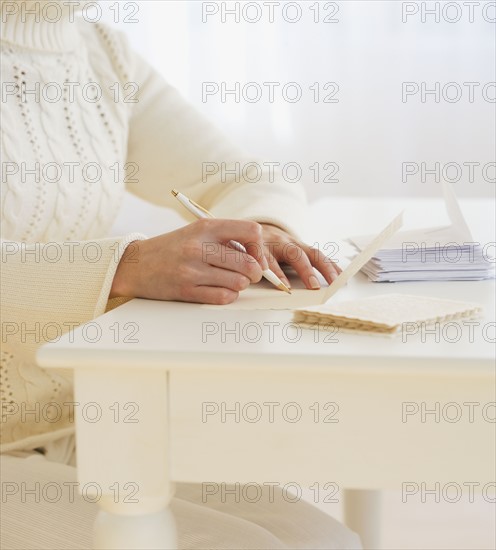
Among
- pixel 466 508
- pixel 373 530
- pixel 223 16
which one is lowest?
pixel 466 508

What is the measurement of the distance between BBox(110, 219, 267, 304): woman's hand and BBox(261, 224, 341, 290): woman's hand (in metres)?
0.08

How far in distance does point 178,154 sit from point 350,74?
4.42ft

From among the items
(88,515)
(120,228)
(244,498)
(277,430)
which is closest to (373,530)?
(244,498)

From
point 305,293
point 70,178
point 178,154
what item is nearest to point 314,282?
point 305,293

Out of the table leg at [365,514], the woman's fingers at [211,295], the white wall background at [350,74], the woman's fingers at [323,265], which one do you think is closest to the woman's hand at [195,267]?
the woman's fingers at [211,295]

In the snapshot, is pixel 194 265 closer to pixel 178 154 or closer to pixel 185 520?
pixel 185 520

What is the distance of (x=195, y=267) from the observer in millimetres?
780

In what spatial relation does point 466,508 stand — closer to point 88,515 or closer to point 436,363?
point 88,515

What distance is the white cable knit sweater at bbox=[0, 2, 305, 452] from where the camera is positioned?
0.81 meters

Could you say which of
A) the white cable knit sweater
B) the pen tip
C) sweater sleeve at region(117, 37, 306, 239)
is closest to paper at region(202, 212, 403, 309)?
the pen tip

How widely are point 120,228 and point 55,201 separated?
4.79 feet

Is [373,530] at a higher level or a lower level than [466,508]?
higher

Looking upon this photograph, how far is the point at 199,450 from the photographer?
581 millimetres

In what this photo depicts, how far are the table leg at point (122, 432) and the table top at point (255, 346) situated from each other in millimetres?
15
